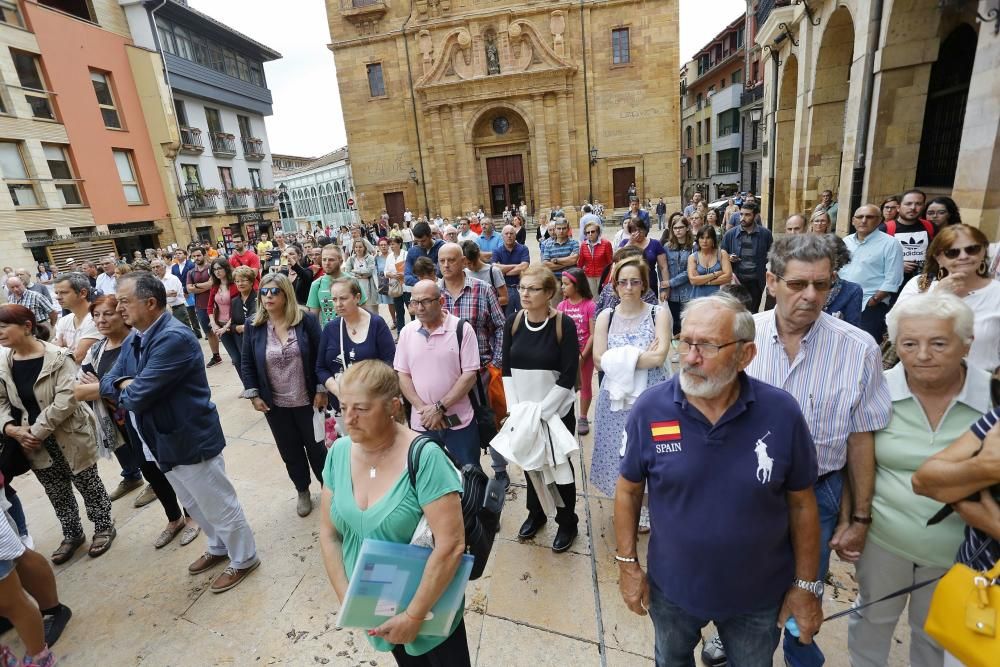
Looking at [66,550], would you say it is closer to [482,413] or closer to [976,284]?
[482,413]

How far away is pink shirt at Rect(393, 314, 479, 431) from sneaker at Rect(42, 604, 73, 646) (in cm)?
259

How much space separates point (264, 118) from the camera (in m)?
27.1

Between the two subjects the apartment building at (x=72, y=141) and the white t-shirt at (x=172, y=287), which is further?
the apartment building at (x=72, y=141)

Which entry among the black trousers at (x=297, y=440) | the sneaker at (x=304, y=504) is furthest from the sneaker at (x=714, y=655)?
the sneaker at (x=304, y=504)

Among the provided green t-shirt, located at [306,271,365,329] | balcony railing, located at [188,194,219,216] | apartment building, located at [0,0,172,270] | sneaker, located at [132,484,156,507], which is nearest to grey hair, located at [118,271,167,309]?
sneaker, located at [132,484,156,507]

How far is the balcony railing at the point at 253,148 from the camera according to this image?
2527 cm

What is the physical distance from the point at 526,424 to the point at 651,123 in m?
26.1

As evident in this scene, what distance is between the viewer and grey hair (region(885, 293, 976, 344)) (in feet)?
5.26

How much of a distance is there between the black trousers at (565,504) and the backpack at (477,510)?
1274 mm

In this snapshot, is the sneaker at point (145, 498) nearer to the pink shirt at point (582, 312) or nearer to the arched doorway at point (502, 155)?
the pink shirt at point (582, 312)

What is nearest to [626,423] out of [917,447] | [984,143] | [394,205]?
[917,447]

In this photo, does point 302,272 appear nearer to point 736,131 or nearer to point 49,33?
point 49,33

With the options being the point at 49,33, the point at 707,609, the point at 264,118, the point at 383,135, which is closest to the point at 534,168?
the point at 383,135

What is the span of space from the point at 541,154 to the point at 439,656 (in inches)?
1038
